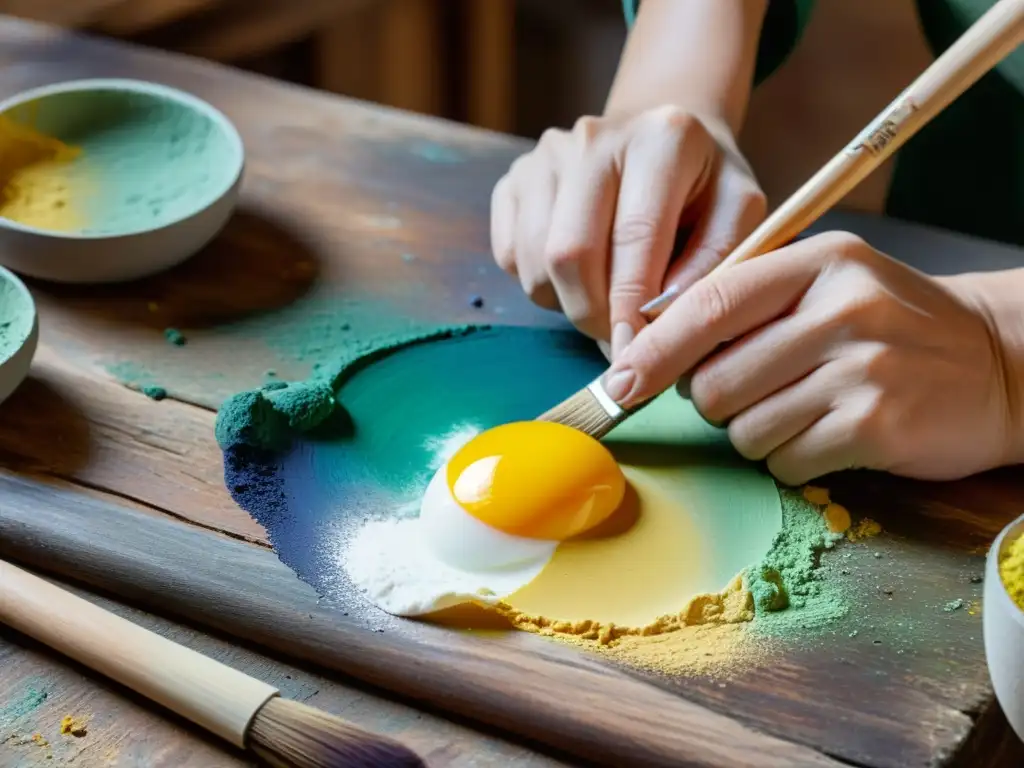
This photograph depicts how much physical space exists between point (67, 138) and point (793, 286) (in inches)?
33.2

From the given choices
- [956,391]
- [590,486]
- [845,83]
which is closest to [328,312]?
[590,486]

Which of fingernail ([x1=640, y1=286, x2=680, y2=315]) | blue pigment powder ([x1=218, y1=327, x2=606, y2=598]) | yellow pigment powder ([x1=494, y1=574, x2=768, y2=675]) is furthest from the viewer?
fingernail ([x1=640, y1=286, x2=680, y2=315])

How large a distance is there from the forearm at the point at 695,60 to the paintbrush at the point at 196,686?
2.41 ft

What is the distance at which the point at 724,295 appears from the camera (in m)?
0.88

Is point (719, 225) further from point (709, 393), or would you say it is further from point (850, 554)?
point (850, 554)

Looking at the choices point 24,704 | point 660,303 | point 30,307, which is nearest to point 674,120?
point 660,303

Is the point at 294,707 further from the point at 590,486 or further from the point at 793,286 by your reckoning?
the point at 793,286

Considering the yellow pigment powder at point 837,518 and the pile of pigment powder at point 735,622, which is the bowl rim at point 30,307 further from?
the yellow pigment powder at point 837,518

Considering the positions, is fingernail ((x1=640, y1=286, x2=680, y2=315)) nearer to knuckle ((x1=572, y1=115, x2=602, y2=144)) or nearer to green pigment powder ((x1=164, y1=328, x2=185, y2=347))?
knuckle ((x1=572, y1=115, x2=602, y2=144))

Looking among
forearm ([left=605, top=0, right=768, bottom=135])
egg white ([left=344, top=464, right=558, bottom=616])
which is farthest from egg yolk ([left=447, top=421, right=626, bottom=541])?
forearm ([left=605, top=0, right=768, bottom=135])

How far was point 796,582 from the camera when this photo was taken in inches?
31.8

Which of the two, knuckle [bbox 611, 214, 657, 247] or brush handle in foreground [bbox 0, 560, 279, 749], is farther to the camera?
knuckle [bbox 611, 214, 657, 247]

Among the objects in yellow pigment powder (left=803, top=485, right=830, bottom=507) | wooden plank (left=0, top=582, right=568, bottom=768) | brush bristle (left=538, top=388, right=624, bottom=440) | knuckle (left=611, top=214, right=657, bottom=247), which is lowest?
wooden plank (left=0, top=582, right=568, bottom=768)

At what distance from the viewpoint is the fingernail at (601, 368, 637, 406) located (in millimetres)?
896
